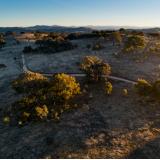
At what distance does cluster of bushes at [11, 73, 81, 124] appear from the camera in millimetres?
40594

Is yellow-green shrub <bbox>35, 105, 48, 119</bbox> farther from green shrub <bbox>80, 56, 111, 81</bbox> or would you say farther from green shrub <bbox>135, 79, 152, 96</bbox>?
green shrub <bbox>135, 79, 152, 96</bbox>

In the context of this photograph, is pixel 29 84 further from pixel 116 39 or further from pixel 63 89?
pixel 116 39

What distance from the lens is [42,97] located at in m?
43.8

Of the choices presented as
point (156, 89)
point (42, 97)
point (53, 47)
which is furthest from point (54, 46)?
point (156, 89)

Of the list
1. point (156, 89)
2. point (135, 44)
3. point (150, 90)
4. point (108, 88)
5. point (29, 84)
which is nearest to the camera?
point (156, 89)

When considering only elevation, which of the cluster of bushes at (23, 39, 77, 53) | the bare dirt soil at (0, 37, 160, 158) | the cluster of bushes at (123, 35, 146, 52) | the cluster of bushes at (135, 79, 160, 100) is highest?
the cluster of bushes at (123, 35, 146, 52)

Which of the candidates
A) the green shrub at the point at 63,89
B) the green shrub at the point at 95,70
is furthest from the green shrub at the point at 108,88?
the green shrub at the point at 63,89

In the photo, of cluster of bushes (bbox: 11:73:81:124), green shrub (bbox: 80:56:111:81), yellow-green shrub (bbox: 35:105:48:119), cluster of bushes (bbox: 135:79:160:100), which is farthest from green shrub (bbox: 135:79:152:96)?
yellow-green shrub (bbox: 35:105:48:119)

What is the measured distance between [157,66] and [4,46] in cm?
6230

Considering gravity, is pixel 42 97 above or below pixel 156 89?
below

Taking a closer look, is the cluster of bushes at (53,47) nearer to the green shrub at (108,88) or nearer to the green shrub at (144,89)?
the green shrub at (108,88)

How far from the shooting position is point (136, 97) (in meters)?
46.1

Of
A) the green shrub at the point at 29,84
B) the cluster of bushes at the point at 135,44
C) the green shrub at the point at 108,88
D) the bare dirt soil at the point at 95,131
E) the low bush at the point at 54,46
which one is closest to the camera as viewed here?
the bare dirt soil at the point at 95,131

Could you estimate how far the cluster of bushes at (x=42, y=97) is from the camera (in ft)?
133
